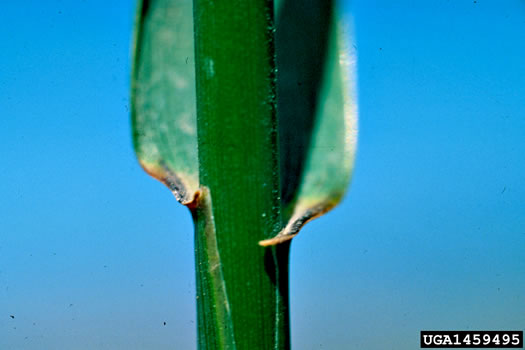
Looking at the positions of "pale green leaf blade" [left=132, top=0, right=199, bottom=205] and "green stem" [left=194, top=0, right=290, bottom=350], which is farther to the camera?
"pale green leaf blade" [left=132, top=0, right=199, bottom=205]

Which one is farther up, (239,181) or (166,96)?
(166,96)


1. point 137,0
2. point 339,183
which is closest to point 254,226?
point 339,183

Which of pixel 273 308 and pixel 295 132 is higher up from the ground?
pixel 295 132

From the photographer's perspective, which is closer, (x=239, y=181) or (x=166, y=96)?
(x=239, y=181)

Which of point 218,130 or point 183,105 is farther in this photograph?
point 183,105

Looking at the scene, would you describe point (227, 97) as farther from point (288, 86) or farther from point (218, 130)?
point (288, 86)

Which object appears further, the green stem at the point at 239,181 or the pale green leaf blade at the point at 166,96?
the pale green leaf blade at the point at 166,96

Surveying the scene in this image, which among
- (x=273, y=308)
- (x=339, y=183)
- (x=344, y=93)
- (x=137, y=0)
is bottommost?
(x=273, y=308)
